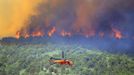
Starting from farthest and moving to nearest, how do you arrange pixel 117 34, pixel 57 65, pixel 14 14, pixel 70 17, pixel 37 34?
pixel 37 34 → pixel 70 17 → pixel 117 34 → pixel 14 14 → pixel 57 65

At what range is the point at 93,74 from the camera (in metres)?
22.6

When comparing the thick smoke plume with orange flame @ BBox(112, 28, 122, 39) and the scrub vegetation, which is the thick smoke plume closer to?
orange flame @ BBox(112, 28, 122, 39)

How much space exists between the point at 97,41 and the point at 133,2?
4302mm

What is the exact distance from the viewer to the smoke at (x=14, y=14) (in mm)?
23297

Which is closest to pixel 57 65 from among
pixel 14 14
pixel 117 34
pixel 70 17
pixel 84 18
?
pixel 70 17

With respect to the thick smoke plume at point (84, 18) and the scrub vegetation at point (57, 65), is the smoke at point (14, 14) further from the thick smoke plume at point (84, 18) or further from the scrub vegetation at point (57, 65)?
the scrub vegetation at point (57, 65)

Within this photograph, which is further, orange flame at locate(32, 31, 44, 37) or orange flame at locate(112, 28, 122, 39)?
orange flame at locate(32, 31, 44, 37)

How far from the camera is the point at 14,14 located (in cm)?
2331

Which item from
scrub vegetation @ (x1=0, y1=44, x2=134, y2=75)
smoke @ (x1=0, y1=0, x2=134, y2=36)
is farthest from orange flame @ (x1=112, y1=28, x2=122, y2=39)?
scrub vegetation @ (x1=0, y1=44, x2=134, y2=75)

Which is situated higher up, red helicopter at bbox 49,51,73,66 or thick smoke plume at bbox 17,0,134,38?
thick smoke plume at bbox 17,0,134,38

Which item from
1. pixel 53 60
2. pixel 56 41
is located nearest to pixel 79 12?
pixel 56 41

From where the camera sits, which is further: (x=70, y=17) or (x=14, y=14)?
(x=70, y=17)

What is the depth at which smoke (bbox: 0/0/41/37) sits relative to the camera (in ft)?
76.4

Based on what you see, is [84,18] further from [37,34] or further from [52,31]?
[37,34]
